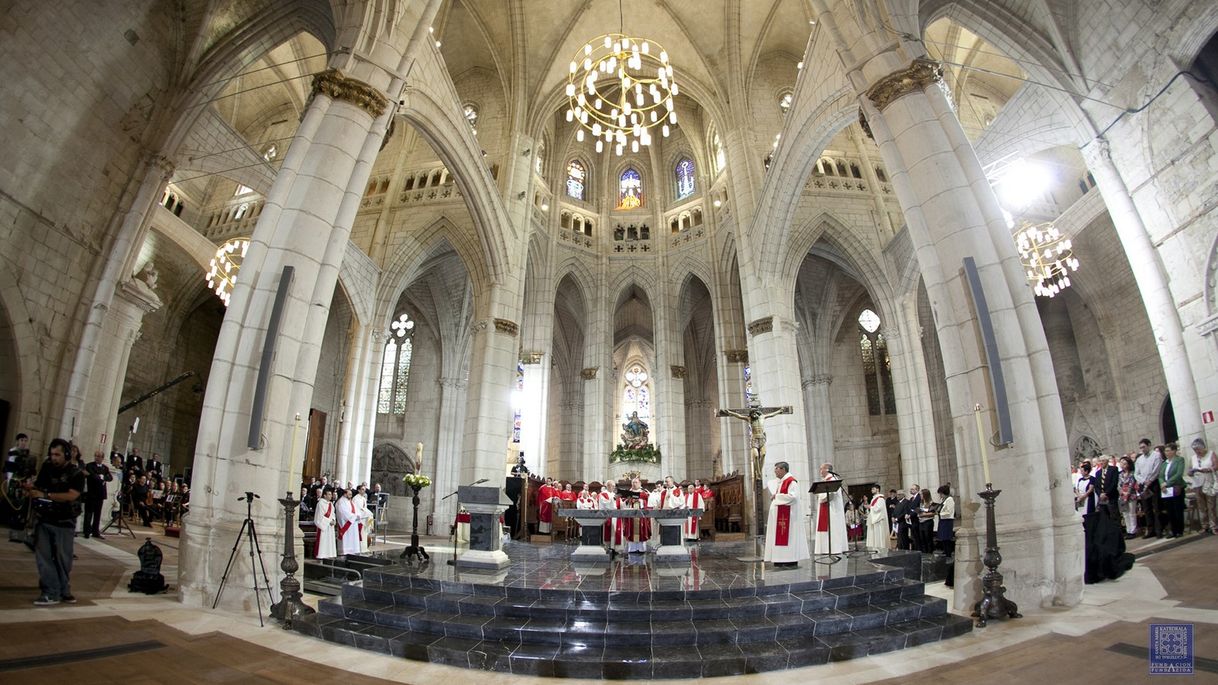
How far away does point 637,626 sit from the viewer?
5211 millimetres

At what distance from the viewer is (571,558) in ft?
32.1

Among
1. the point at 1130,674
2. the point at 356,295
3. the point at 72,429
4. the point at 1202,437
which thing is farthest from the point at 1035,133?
the point at 72,429

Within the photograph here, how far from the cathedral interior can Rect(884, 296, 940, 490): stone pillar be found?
0.40 feet

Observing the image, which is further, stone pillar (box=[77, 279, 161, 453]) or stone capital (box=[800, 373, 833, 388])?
stone capital (box=[800, 373, 833, 388])

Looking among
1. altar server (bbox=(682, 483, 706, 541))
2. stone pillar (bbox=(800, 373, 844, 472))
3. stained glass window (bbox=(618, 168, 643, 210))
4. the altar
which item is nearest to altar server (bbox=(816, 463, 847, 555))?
the altar

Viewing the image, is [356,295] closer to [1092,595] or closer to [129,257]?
[129,257]

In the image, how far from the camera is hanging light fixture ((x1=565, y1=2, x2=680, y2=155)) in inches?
507

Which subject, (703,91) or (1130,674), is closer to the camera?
(1130,674)

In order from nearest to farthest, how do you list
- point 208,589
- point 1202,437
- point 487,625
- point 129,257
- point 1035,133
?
point 487,625, point 208,589, point 1202,437, point 129,257, point 1035,133

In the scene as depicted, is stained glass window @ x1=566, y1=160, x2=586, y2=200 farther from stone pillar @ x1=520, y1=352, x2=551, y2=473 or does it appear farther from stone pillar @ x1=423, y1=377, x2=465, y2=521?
stone pillar @ x1=423, y1=377, x2=465, y2=521

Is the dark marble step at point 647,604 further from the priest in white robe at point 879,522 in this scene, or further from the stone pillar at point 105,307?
the stone pillar at point 105,307

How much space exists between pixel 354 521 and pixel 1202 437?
14782 millimetres

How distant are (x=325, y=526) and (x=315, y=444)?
14.6 m

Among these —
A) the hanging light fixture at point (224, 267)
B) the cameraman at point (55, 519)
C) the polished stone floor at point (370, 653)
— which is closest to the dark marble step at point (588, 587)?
the polished stone floor at point (370, 653)
